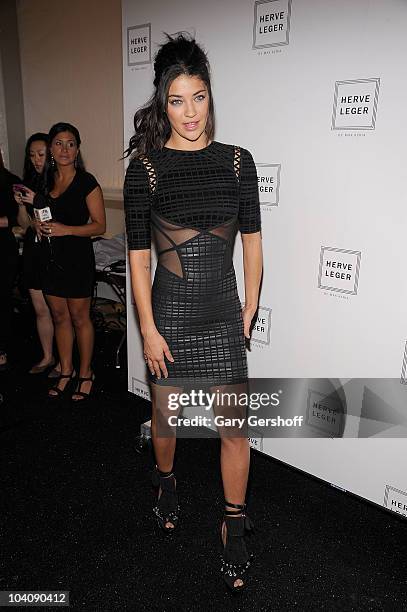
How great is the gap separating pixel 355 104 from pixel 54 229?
70.0 inches

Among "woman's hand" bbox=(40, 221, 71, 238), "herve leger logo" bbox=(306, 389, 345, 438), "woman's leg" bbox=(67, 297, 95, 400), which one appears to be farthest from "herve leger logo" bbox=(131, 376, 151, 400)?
"herve leger logo" bbox=(306, 389, 345, 438)

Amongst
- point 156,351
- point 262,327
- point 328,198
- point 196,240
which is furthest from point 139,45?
point 156,351

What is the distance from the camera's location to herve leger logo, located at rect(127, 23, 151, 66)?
9.23ft

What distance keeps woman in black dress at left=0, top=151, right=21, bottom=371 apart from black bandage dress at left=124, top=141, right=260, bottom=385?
5.77 feet

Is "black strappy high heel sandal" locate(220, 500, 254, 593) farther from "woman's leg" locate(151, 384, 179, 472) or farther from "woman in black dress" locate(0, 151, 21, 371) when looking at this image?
"woman in black dress" locate(0, 151, 21, 371)

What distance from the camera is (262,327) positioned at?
2656mm

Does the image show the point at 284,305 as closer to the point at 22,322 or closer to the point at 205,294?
the point at 205,294

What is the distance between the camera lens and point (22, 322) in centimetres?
482

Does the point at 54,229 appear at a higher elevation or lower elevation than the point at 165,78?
lower

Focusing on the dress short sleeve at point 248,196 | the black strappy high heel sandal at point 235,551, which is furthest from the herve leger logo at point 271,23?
the black strappy high heel sandal at point 235,551

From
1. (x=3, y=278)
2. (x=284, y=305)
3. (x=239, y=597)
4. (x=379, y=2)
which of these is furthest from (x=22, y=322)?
(x=379, y=2)

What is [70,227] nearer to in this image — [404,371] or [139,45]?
[139,45]

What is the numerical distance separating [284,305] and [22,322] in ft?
10.1

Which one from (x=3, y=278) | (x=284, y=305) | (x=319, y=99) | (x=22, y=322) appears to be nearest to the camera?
(x=319, y=99)
